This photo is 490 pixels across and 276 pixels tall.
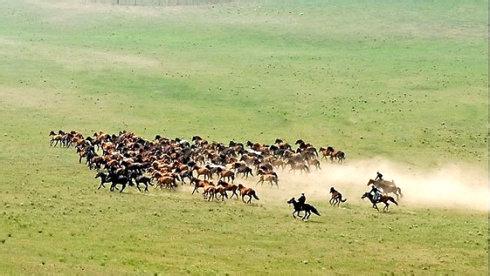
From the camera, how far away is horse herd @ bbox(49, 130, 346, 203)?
40094mm

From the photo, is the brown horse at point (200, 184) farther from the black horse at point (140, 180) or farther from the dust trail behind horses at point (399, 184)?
the dust trail behind horses at point (399, 184)

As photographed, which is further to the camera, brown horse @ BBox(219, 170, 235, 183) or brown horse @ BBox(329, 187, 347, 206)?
brown horse @ BBox(219, 170, 235, 183)

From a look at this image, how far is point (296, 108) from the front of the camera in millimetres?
65812

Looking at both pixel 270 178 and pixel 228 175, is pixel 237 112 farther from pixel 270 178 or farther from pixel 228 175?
pixel 270 178

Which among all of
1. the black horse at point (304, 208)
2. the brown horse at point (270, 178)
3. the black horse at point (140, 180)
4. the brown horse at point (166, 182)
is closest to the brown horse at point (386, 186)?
the brown horse at point (270, 178)

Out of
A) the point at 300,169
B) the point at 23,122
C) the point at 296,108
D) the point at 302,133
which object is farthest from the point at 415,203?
the point at 23,122

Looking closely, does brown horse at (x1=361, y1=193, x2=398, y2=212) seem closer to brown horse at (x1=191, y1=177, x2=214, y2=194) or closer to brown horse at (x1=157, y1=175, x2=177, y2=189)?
brown horse at (x1=191, y1=177, x2=214, y2=194)

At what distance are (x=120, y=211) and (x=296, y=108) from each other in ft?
104

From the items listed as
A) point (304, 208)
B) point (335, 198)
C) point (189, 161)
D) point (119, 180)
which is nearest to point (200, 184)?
point (119, 180)

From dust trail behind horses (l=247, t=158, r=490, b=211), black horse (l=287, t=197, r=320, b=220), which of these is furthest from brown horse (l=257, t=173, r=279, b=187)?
black horse (l=287, t=197, r=320, b=220)

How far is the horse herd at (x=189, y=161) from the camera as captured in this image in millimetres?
40094

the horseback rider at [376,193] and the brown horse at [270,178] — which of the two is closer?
the horseback rider at [376,193]

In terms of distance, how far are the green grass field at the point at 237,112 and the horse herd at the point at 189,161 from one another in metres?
1.03

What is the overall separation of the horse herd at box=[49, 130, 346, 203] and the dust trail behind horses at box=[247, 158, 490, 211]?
0.75 meters
